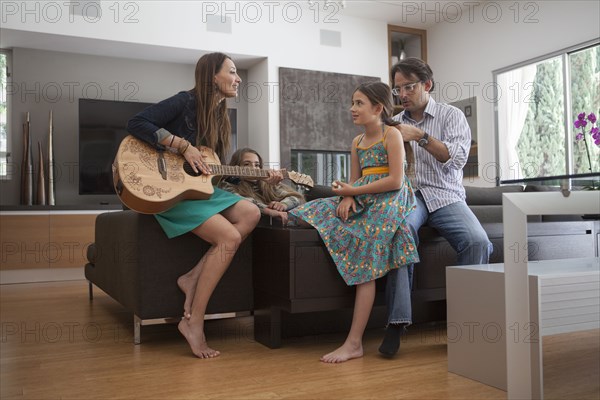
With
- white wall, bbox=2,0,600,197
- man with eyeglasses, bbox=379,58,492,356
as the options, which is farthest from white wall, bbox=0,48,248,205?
man with eyeglasses, bbox=379,58,492,356

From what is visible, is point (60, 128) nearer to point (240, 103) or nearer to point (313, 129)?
point (240, 103)

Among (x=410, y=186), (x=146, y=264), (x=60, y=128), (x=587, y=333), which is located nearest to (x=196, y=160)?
(x=146, y=264)

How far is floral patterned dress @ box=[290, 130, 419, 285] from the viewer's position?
199cm

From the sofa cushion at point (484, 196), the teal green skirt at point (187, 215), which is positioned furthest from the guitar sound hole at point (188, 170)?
the sofa cushion at point (484, 196)

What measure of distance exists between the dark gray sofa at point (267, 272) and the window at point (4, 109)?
3.50 metres

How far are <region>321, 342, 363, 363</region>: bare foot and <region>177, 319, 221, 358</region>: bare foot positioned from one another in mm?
419

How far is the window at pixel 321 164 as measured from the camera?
20.1 ft

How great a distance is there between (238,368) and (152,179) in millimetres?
741

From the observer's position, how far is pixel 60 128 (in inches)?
216

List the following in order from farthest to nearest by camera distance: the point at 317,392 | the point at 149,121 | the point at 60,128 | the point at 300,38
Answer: the point at 300,38 → the point at 60,128 → the point at 149,121 → the point at 317,392

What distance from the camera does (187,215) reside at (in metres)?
2.12

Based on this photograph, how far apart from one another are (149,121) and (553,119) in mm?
4567

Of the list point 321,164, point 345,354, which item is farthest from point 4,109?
point 345,354

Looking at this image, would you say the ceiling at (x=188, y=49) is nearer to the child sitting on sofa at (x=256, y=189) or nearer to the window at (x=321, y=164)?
the window at (x=321, y=164)
